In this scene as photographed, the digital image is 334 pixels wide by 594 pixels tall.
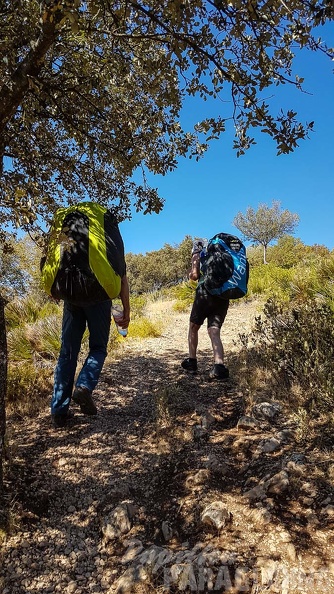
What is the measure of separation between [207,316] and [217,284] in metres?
0.47

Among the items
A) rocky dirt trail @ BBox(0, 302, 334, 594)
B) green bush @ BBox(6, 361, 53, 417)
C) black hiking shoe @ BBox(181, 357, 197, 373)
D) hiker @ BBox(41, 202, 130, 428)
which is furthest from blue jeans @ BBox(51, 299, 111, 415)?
black hiking shoe @ BBox(181, 357, 197, 373)

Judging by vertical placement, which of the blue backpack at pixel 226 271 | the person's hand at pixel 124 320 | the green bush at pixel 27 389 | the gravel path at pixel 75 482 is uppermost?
the blue backpack at pixel 226 271

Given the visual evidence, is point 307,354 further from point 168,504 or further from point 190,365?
point 168,504

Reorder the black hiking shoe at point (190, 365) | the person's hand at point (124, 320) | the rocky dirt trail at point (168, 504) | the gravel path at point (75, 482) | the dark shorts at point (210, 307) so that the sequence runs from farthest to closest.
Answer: the black hiking shoe at point (190, 365)
the dark shorts at point (210, 307)
the person's hand at point (124, 320)
the gravel path at point (75, 482)
the rocky dirt trail at point (168, 504)

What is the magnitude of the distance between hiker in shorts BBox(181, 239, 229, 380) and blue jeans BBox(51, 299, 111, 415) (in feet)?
4.63

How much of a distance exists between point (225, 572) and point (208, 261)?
295 cm

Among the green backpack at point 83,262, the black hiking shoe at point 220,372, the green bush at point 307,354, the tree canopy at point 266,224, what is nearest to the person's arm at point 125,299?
the green backpack at point 83,262

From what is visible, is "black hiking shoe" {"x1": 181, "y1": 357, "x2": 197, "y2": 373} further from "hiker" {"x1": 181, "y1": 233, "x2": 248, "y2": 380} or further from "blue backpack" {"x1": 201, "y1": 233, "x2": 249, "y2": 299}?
"blue backpack" {"x1": 201, "y1": 233, "x2": 249, "y2": 299}

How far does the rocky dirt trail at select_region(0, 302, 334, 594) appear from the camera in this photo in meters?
1.60

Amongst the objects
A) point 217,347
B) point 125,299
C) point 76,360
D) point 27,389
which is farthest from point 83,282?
point 217,347

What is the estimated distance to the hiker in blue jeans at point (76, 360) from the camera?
2.92 meters

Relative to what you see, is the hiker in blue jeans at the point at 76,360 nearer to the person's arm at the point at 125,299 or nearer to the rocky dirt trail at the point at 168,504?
the person's arm at the point at 125,299

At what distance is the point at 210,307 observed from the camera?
13.5 ft

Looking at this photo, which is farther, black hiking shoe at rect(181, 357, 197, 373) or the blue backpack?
black hiking shoe at rect(181, 357, 197, 373)
